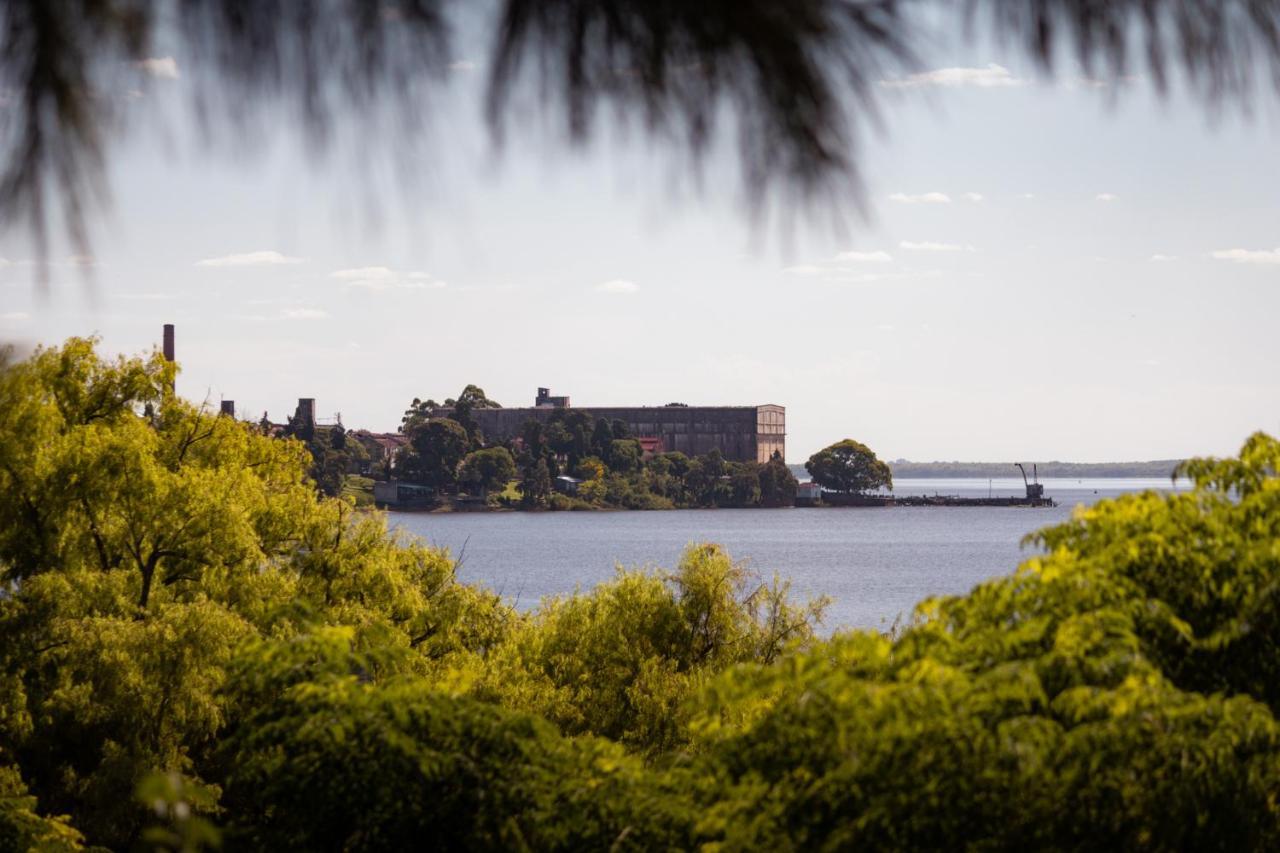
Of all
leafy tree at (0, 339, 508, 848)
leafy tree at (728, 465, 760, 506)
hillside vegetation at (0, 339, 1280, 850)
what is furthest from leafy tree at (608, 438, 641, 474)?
hillside vegetation at (0, 339, 1280, 850)

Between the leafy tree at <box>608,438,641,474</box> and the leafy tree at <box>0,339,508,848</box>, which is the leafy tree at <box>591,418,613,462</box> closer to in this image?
the leafy tree at <box>608,438,641,474</box>

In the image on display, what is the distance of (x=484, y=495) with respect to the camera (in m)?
164

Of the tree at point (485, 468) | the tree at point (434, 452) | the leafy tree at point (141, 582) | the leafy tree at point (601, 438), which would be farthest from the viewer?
the leafy tree at point (601, 438)

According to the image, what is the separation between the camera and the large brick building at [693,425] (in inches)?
7082

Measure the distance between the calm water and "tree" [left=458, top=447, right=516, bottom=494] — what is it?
3987mm

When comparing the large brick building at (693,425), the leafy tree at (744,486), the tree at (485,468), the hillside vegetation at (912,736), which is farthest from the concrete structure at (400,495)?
the hillside vegetation at (912,736)

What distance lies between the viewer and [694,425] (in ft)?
605

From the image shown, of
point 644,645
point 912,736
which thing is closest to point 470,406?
point 644,645

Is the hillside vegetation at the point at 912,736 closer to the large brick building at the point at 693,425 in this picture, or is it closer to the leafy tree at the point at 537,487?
the leafy tree at the point at 537,487

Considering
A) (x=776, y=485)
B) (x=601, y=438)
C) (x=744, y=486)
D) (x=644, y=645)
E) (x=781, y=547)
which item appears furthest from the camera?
(x=776, y=485)

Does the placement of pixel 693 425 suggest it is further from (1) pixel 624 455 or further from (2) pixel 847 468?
(2) pixel 847 468

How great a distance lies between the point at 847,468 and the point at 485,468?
56164 millimetres

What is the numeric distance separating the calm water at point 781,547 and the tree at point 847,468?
606cm

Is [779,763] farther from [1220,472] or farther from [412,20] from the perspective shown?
[412,20]
